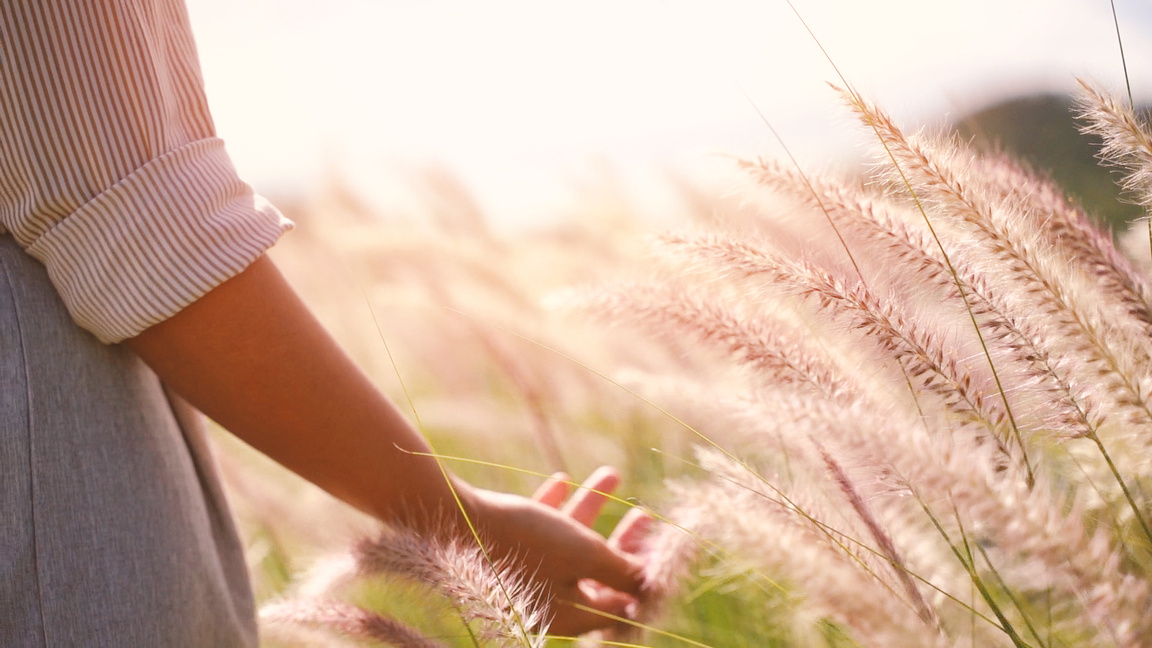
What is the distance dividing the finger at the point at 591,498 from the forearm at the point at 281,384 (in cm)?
29

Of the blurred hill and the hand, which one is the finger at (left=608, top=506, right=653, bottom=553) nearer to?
the hand

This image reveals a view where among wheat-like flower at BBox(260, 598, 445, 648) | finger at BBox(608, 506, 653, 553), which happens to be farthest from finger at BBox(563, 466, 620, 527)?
wheat-like flower at BBox(260, 598, 445, 648)

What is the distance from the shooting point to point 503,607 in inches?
23.0

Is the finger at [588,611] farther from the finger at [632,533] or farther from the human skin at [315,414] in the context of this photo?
the finger at [632,533]

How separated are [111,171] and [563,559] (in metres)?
0.52

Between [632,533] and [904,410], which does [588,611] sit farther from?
[904,410]

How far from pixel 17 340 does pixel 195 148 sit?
0.69ft

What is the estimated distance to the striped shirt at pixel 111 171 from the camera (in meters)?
0.55

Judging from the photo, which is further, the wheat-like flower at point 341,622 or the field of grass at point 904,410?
the wheat-like flower at point 341,622

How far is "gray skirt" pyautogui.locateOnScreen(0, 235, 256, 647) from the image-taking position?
0.57m

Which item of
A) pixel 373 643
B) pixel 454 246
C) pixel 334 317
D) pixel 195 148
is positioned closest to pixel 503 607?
pixel 373 643

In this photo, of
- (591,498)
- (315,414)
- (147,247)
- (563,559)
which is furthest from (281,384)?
(591,498)

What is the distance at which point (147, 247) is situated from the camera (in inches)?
23.1

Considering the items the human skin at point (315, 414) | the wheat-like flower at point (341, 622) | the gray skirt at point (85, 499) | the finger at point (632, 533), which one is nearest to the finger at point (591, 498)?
the finger at point (632, 533)
